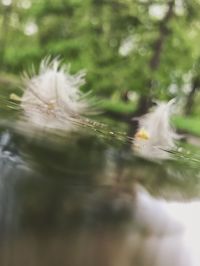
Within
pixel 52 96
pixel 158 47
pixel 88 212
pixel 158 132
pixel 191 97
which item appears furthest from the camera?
pixel 191 97

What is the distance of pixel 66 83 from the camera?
21.3 feet

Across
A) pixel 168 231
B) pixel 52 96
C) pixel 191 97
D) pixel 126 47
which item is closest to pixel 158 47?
pixel 126 47

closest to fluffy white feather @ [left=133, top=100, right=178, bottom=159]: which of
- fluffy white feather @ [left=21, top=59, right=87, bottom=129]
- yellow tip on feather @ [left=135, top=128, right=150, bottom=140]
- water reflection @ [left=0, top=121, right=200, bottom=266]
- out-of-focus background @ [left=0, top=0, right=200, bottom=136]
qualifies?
yellow tip on feather @ [left=135, top=128, right=150, bottom=140]

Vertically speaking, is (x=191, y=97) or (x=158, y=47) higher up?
(x=191, y=97)

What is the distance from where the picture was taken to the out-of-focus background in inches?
560

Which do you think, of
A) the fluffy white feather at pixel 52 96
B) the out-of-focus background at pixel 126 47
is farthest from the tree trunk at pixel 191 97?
the fluffy white feather at pixel 52 96

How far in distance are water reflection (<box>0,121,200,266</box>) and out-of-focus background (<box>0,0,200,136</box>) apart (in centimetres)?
936

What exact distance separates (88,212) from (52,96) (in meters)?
3.76

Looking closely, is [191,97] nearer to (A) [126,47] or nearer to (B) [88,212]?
(A) [126,47]

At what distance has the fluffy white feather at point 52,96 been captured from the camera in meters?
6.23

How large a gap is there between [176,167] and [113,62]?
436 inches

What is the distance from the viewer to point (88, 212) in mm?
2982

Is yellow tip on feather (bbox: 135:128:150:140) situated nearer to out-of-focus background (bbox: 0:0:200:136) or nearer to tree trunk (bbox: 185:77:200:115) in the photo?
out-of-focus background (bbox: 0:0:200:136)

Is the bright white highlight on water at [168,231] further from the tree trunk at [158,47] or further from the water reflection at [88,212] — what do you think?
the tree trunk at [158,47]
